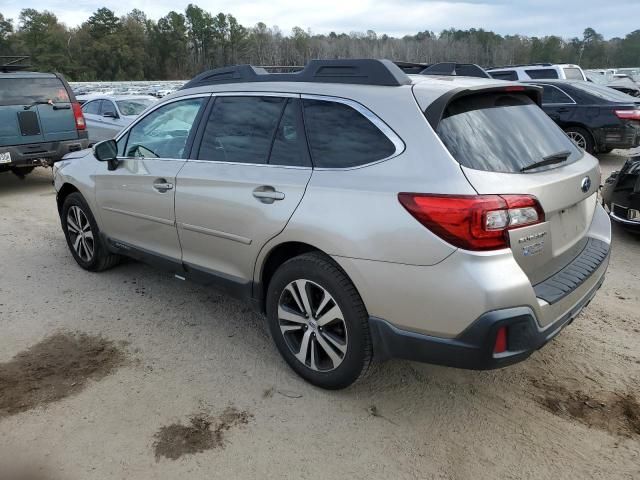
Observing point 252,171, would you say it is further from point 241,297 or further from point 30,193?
point 30,193

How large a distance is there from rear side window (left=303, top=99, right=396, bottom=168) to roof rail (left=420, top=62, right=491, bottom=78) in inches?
35.4

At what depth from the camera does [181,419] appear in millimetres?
2871

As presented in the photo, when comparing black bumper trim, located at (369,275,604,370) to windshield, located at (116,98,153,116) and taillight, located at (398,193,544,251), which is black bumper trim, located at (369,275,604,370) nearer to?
taillight, located at (398,193,544,251)

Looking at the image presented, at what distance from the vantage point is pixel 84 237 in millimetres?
4949

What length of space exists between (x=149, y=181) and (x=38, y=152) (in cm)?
576

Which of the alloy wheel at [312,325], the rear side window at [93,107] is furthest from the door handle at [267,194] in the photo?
the rear side window at [93,107]

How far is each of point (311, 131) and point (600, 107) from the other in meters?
9.22

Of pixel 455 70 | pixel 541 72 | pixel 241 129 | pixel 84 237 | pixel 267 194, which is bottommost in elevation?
pixel 84 237

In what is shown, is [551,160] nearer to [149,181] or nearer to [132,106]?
[149,181]

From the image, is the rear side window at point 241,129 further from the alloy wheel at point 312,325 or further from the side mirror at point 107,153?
the side mirror at point 107,153

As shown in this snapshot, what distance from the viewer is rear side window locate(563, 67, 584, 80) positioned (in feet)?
48.6

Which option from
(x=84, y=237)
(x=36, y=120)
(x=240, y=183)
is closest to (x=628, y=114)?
(x=240, y=183)

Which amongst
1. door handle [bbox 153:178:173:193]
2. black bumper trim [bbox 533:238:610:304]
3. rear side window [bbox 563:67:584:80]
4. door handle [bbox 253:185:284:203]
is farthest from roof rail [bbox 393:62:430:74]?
rear side window [bbox 563:67:584:80]

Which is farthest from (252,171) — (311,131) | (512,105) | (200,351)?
(512,105)
